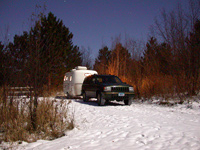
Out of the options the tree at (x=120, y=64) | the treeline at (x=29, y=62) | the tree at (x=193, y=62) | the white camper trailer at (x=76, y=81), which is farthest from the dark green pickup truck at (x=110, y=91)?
the treeline at (x=29, y=62)

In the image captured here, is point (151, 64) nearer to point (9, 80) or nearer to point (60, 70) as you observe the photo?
point (9, 80)

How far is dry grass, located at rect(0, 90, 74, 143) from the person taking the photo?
5020 millimetres

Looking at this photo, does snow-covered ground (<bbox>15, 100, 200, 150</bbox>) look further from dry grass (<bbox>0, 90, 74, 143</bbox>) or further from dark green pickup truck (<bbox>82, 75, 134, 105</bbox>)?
dark green pickup truck (<bbox>82, 75, 134, 105</bbox>)

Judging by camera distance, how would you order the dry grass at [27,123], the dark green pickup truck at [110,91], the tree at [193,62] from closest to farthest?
the dry grass at [27,123] < the dark green pickup truck at [110,91] < the tree at [193,62]

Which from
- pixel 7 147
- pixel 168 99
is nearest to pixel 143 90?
pixel 168 99

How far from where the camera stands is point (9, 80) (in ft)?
21.1

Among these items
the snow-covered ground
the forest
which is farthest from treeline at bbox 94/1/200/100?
the snow-covered ground

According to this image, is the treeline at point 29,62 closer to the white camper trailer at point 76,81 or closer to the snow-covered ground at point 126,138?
the snow-covered ground at point 126,138

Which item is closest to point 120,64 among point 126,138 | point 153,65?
point 153,65

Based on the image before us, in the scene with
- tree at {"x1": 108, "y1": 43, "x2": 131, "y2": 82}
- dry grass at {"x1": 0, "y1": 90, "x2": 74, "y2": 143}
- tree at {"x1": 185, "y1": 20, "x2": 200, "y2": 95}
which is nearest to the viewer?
dry grass at {"x1": 0, "y1": 90, "x2": 74, "y2": 143}

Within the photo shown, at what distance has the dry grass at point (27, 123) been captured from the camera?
5.02 m

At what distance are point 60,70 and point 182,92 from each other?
1474 cm

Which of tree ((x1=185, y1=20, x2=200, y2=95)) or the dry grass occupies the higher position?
tree ((x1=185, y1=20, x2=200, y2=95))

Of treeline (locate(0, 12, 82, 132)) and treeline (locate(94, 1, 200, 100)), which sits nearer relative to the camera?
treeline (locate(0, 12, 82, 132))
